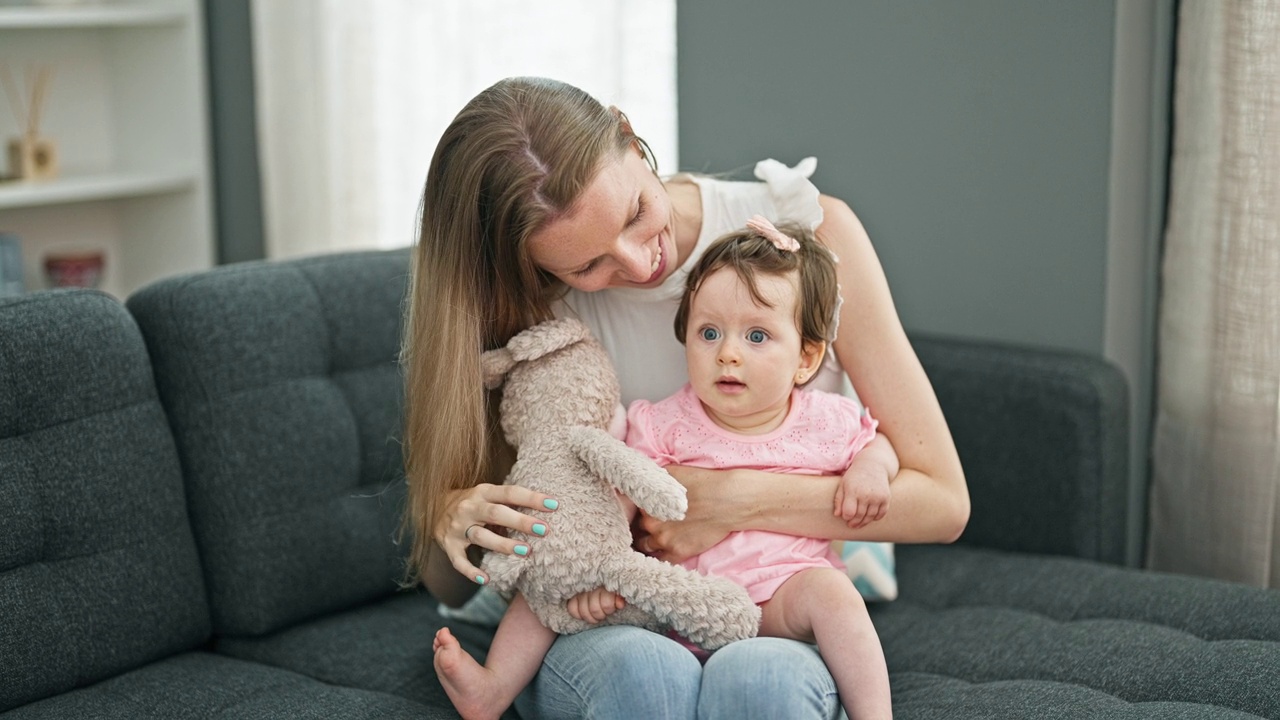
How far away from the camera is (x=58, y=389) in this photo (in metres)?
1.67

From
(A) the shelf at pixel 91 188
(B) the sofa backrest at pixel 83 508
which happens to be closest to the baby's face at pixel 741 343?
(B) the sofa backrest at pixel 83 508

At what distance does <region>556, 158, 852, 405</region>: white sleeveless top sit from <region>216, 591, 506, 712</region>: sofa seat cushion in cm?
45

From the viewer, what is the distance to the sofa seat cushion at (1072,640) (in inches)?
59.2

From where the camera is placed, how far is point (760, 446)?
159 cm

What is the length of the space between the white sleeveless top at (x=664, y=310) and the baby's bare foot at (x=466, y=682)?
0.43 meters

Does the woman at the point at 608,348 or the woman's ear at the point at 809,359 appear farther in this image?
the woman's ear at the point at 809,359

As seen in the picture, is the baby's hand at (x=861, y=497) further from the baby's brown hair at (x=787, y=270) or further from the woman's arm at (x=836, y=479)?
the baby's brown hair at (x=787, y=270)

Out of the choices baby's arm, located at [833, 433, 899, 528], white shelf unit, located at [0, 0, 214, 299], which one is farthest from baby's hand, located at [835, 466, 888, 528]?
white shelf unit, located at [0, 0, 214, 299]

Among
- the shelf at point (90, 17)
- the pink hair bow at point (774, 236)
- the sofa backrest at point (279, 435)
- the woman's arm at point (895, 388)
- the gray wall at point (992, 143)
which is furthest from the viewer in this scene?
the shelf at point (90, 17)

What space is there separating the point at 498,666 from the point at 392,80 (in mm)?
1946

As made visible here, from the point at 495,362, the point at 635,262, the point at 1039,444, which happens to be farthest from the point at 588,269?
the point at 1039,444

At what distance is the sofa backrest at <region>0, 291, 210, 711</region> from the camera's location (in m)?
1.61

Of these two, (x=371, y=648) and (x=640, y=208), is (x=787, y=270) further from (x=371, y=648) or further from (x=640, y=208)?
(x=371, y=648)

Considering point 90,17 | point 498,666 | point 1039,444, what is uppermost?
point 90,17
